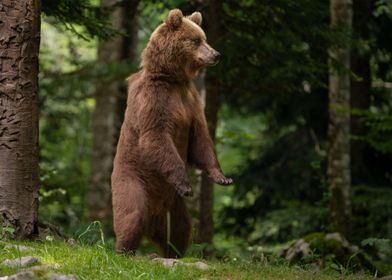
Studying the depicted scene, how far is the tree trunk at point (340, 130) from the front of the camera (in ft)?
34.6

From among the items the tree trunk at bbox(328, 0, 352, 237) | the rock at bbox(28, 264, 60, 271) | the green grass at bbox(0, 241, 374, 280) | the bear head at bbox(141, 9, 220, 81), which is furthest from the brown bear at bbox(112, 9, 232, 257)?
the tree trunk at bbox(328, 0, 352, 237)

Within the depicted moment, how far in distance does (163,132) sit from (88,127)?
14.7m

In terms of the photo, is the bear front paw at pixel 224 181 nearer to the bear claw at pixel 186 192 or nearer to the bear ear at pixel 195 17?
the bear claw at pixel 186 192

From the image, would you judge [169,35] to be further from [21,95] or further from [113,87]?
[113,87]

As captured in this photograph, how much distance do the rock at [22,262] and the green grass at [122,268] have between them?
10 centimetres

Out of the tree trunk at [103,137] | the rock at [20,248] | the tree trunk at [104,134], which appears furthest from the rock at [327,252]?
the tree trunk at [103,137]

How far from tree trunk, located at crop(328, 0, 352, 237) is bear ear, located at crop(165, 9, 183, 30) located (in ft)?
10.9

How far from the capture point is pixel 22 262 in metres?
5.52

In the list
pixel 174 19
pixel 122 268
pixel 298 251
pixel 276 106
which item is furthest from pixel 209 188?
pixel 122 268

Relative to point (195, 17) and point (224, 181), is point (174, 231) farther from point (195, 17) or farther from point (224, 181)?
point (195, 17)

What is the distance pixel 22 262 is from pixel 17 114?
1.70 metres

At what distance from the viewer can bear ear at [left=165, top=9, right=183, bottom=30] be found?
25.0 feet

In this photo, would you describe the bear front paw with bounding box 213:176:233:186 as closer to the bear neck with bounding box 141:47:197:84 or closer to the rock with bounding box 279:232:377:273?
the bear neck with bounding box 141:47:197:84

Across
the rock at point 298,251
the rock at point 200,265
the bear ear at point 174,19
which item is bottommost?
the rock at point 298,251
